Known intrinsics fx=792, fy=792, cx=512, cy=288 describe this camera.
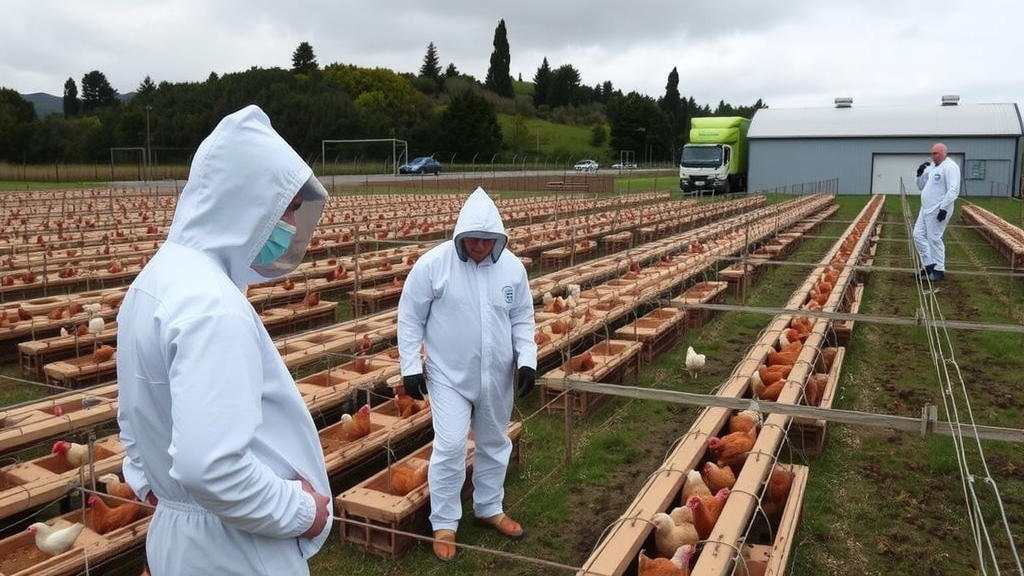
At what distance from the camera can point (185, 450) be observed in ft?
5.39

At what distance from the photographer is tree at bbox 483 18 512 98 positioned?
106250mm

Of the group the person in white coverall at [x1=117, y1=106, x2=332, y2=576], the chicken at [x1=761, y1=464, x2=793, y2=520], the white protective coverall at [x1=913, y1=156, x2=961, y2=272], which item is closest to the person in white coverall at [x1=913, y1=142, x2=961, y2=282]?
the white protective coverall at [x1=913, y1=156, x2=961, y2=272]

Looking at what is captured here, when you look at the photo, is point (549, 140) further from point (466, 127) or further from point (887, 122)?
point (887, 122)

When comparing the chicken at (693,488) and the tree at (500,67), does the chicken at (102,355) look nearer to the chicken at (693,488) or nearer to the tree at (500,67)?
the chicken at (693,488)

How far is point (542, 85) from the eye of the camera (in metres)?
113

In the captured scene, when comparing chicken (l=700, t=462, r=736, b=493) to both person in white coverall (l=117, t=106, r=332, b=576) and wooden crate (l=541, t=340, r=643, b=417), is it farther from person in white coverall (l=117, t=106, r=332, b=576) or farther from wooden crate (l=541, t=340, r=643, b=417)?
person in white coverall (l=117, t=106, r=332, b=576)

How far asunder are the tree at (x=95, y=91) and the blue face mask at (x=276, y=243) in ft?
385

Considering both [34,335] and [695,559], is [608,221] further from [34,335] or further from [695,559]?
[695,559]

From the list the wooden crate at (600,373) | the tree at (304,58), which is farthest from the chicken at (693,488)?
the tree at (304,58)

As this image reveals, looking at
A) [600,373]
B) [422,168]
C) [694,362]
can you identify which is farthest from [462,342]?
[422,168]

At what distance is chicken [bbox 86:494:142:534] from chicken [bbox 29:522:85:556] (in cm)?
17

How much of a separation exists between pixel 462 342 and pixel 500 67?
10719 cm

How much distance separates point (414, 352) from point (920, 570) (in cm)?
296

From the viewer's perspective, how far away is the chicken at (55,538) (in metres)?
3.70
